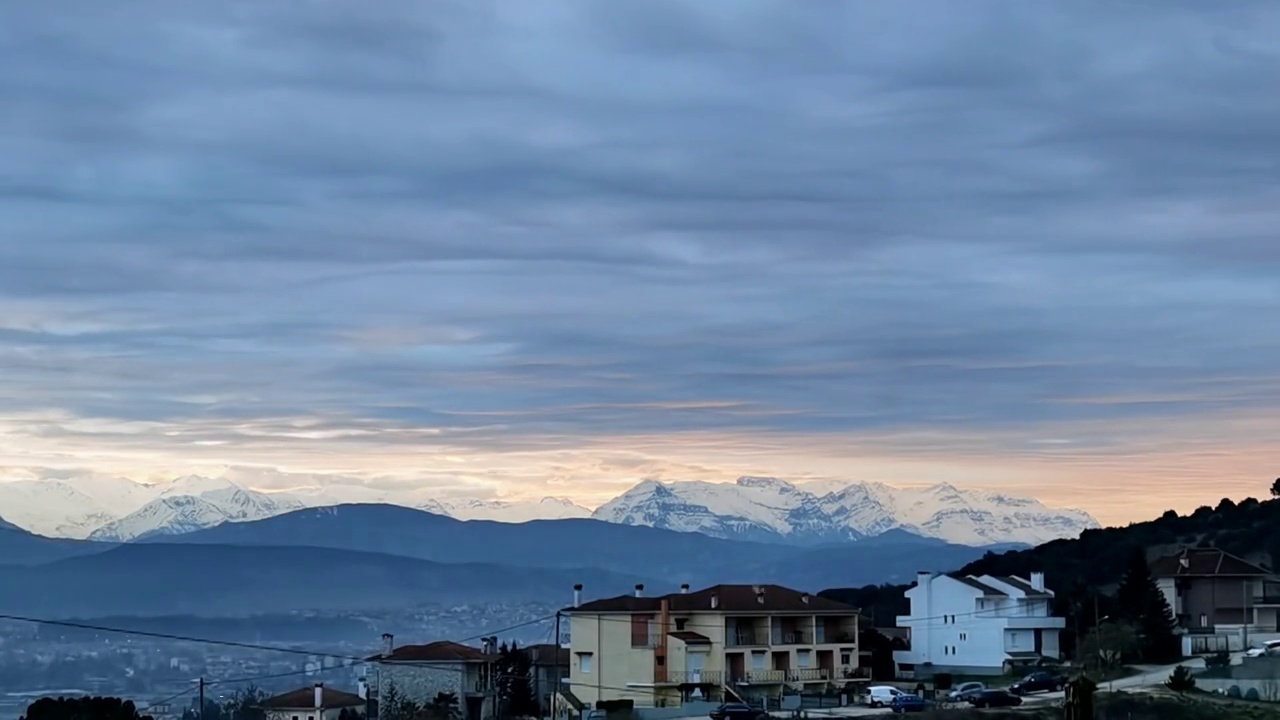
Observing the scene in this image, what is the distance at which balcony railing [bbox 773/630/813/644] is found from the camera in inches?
3353

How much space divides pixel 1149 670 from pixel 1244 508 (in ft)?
205

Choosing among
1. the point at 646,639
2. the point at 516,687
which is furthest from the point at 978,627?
the point at 516,687

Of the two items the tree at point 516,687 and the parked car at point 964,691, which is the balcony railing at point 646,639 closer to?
the tree at point 516,687

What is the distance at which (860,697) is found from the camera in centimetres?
7962

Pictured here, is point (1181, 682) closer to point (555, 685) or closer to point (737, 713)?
point (737, 713)

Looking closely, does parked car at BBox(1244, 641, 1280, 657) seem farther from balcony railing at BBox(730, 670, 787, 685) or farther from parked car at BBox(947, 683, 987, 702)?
balcony railing at BBox(730, 670, 787, 685)

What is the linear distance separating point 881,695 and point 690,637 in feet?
32.7

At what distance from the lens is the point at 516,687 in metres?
86.4

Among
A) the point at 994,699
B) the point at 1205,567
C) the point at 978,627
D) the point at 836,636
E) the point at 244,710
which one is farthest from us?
the point at 244,710

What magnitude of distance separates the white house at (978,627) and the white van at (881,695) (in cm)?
1579

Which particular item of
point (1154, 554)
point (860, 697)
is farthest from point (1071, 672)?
point (1154, 554)

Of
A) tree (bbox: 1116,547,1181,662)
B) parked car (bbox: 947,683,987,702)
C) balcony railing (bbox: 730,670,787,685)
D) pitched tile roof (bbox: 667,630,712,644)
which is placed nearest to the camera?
parked car (bbox: 947,683,987,702)

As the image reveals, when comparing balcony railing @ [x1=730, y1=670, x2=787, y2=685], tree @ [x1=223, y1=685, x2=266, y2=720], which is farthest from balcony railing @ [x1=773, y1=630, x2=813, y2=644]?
tree @ [x1=223, y1=685, x2=266, y2=720]

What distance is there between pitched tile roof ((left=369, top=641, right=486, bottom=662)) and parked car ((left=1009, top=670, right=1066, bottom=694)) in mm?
24435
